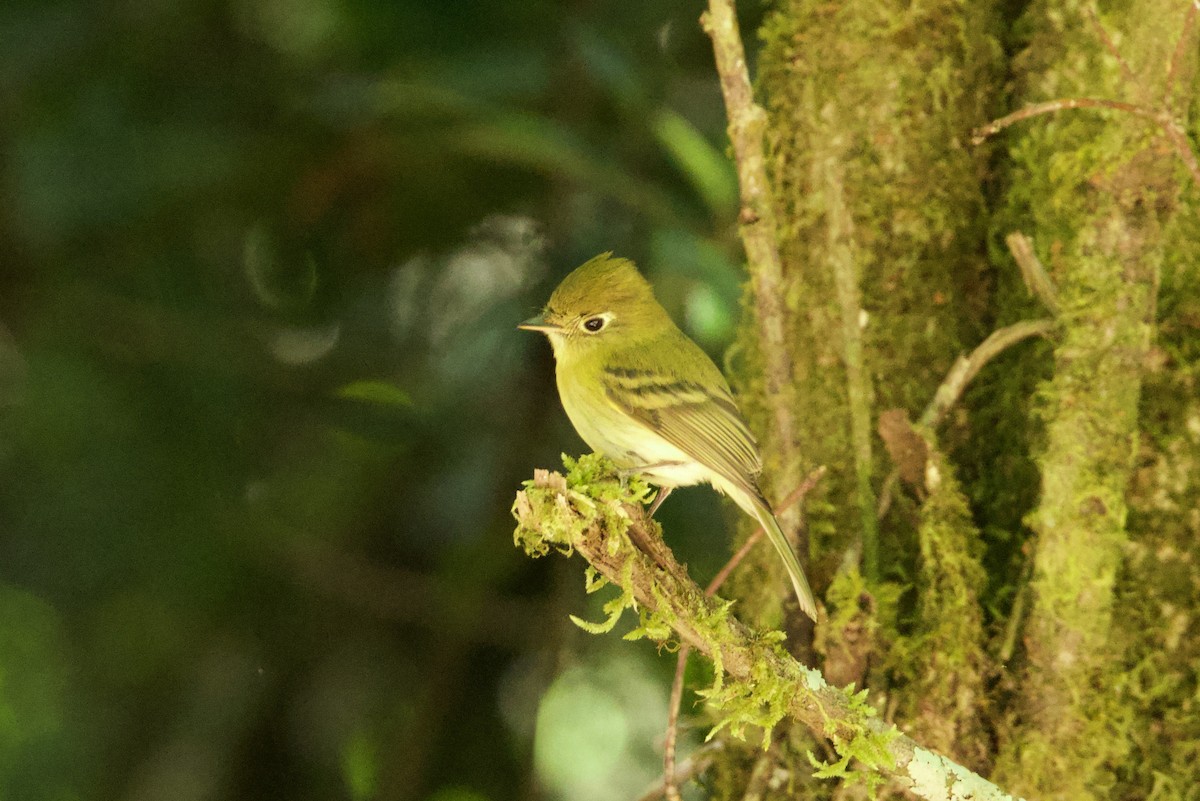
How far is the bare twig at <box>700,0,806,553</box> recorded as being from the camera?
2315mm

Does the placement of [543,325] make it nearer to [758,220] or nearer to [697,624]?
[758,220]

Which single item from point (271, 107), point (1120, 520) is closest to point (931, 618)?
point (1120, 520)

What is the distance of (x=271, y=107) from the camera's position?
3416 millimetres

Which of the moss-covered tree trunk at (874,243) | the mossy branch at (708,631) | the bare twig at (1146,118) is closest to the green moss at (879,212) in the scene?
the moss-covered tree trunk at (874,243)

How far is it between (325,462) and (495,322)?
2.20 ft

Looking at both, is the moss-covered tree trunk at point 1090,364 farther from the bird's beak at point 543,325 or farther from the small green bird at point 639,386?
the bird's beak at point 543,325

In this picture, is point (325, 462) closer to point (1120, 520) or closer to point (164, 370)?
point (164, 370)

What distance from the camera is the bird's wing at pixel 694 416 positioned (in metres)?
2.57

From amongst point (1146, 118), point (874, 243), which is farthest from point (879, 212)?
point (1146, 118)

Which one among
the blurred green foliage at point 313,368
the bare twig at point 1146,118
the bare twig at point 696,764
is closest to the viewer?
the bare twig at point 1146,118

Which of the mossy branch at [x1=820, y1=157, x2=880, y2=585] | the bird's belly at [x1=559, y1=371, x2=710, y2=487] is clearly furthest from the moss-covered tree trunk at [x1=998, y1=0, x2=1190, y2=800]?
the bird's belly at [x1=559, y1=371, x2=710, y2=487]

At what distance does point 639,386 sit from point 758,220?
52cm

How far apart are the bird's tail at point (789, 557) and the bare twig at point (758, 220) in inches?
2.5

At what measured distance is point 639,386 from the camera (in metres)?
2.76
